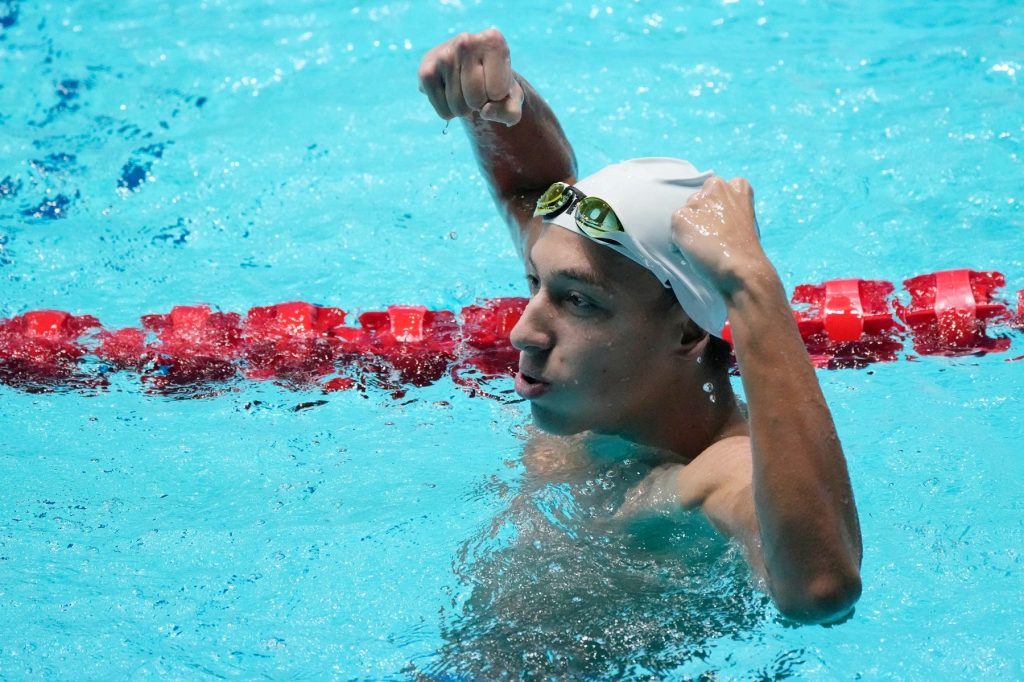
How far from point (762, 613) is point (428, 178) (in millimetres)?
3689

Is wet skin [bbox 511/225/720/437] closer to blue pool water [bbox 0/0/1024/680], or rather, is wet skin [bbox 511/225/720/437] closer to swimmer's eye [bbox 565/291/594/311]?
swimmer's eye [bbox 565/291/594/311]

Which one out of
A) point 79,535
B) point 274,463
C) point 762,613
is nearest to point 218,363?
point 274,463

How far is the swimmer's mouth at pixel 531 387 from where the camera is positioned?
8.29 feet

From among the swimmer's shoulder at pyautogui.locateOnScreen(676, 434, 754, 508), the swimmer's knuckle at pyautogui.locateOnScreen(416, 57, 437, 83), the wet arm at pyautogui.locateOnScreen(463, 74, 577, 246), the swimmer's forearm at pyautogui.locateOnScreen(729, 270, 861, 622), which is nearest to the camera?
the swimmer's forearm at pyautogui.locateOnScreen(729, 270, 861, 622)

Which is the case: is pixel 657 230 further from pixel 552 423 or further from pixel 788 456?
pixel 788 456

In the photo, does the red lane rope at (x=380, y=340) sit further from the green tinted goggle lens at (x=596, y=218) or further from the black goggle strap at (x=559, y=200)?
the green tinted goggle lens at (x=596, y=218)

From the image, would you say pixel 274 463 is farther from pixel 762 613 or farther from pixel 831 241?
pixel 831 241

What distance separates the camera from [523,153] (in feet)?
10.6

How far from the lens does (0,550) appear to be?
3539 mm

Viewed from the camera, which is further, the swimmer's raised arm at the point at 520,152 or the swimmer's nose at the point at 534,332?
the swimmer's raised arm at the point at 520,152

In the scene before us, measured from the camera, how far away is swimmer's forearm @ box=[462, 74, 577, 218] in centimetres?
317

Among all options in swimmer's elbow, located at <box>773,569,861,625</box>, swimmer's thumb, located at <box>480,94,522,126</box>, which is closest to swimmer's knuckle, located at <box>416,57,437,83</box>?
swimmer's thumb, located at <box>480,94,522,126</box>

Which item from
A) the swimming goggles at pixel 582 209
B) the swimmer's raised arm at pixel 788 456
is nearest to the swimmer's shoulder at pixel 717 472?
the swimmer's raised arm at pixel 788 456

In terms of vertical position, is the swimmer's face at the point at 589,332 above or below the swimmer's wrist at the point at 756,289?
below
